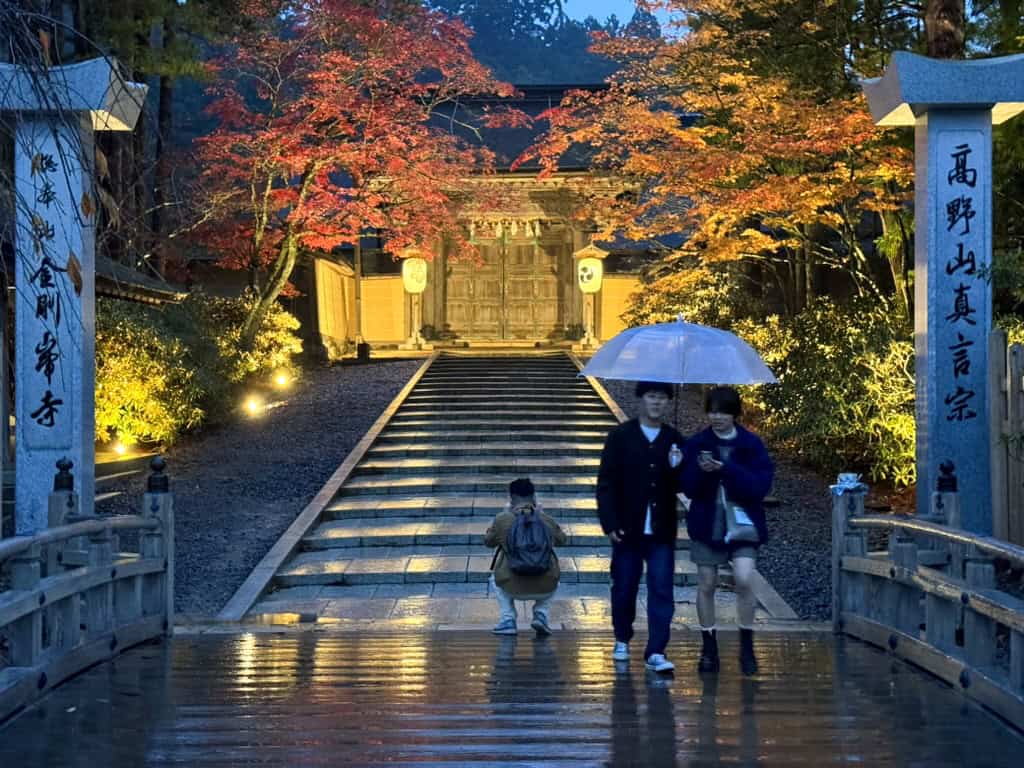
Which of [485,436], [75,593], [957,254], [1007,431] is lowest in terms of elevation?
[75,593]

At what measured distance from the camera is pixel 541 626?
9148 millimetres

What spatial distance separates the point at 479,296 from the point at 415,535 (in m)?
17.3

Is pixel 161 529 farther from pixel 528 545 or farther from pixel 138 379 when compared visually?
pixel 138 379

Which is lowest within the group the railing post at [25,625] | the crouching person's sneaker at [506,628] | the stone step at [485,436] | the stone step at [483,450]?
the crouching person's sneaker at [506,628]

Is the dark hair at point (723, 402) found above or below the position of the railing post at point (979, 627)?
above

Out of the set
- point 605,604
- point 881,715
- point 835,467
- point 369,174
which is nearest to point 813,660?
point 881,715

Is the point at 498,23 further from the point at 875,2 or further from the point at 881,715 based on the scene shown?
the point at 881,715

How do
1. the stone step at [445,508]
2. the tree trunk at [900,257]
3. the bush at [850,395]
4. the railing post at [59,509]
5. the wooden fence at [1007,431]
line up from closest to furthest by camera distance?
the railing post at [59,509] < the wooden fence at [1007,431] < the bush at [850,395] < the stone step at [445,508] < the tree trunk at [900,257]

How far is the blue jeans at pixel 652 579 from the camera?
7406mm

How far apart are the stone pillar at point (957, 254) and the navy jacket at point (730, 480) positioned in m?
3.13

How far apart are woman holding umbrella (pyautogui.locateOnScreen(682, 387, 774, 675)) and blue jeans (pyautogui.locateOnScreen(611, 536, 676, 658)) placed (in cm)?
20

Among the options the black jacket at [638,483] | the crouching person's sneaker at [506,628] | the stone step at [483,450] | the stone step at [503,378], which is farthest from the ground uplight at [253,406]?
the black jacket at [638,483]

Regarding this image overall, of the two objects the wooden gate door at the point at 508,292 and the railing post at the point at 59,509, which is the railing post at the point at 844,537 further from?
the wooden gate door at the point at 508,292

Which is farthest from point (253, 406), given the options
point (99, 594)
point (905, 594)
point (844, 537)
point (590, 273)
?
point (905, 594)
